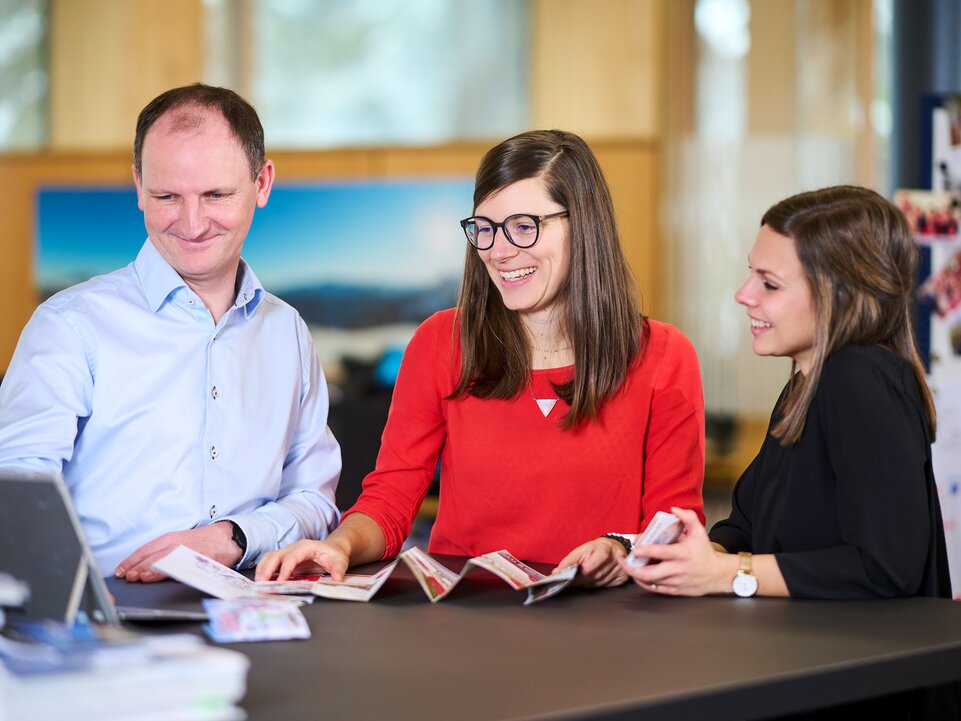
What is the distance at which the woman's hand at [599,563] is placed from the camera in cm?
176

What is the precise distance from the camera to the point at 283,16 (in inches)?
276

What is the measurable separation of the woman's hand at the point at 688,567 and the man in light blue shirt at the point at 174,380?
2.21 feet

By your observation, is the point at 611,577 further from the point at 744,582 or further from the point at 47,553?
the point at 47,553

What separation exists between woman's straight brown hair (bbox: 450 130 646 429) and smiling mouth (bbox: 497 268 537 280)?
9 cm

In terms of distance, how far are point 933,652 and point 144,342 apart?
1.35 metres

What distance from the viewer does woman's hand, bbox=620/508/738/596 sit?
1.68m

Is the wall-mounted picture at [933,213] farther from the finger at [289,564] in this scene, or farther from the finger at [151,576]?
the finger at [151,576]

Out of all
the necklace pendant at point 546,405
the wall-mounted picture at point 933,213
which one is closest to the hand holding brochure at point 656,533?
the necklace pendant at point 546,405

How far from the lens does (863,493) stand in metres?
1.64

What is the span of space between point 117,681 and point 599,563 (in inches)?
37.3

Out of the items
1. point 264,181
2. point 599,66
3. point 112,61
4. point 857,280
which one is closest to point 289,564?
point 264,181

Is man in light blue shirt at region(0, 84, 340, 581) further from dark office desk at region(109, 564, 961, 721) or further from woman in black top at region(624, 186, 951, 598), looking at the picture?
woman in black top at region(624, 186, 951, 598)

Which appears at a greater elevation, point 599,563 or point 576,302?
point 576,302

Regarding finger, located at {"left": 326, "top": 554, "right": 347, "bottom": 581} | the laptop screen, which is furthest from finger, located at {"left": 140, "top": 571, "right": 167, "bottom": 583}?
the laptop screen
